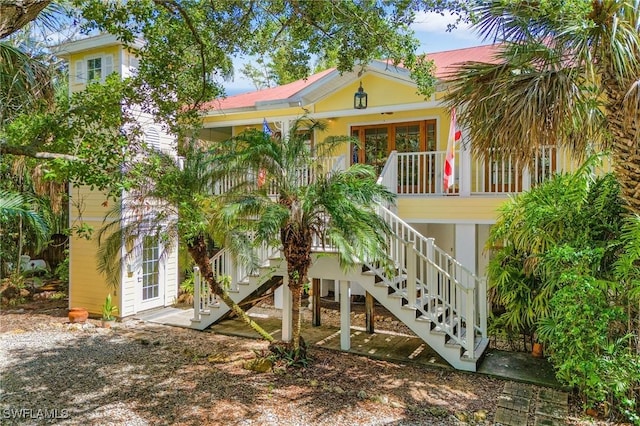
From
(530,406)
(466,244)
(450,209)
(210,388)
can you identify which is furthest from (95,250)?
(530,406)

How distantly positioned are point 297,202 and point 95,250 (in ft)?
23.6

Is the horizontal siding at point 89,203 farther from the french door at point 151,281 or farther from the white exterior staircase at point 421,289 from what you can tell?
the white exterior staircase at point 421,289

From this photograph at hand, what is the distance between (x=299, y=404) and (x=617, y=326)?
4.41m

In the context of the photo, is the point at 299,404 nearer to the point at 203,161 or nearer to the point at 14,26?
the point at 203,161

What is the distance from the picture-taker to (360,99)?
10.9 metres

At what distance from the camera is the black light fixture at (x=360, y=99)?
10.9 m

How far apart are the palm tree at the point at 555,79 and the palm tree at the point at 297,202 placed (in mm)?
2063

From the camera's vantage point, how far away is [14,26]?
14.5ft

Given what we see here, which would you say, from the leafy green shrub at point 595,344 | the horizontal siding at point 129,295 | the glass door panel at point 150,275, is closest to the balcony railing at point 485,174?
the leafy green shrub at point 595,344

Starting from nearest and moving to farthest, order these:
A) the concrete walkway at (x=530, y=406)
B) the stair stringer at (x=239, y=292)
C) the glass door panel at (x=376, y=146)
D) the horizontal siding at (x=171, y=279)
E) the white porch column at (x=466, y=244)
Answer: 1. the concrete walkway at (x=530, y=406)
2. the stair stringer at (x=239, y=292)
3. the white porch column at (x=466, y=244)
4. the horizontal siding at (x=171, y=279)
5. the glass door panel at (x=376, y=146)

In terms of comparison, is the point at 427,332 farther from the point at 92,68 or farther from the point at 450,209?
the point at 92,68

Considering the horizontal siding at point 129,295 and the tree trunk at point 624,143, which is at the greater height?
the tree trunk at point 624,143

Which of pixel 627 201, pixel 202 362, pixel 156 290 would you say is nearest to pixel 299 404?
pixel 202 362

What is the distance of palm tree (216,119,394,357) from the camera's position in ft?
21.8
